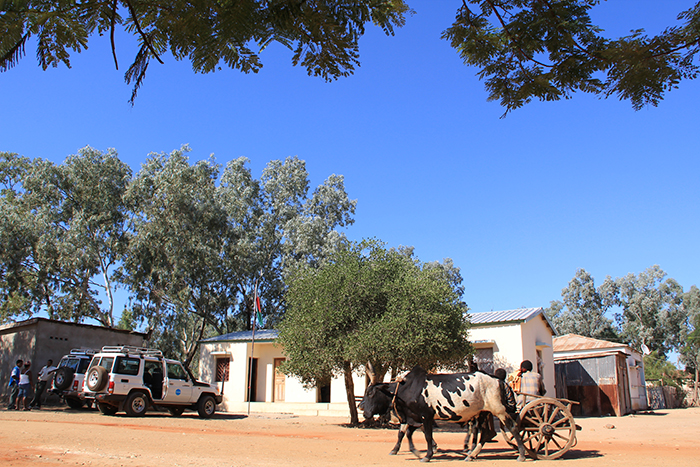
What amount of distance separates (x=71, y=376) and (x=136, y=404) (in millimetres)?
3078

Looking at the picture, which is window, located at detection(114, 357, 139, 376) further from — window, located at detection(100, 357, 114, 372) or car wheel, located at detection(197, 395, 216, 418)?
car wheel, located at detection(197, 395, 216, 418)

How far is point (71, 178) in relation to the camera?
108ft

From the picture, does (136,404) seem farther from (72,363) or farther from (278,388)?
(278,388)

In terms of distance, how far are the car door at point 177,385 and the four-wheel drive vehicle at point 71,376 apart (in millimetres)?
2878

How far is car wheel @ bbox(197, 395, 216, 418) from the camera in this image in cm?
1870

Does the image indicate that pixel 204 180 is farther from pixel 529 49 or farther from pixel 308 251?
pixel 529 49

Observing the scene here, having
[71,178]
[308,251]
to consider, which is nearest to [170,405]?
[308,251]

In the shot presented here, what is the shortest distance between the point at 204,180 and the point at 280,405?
17908mm

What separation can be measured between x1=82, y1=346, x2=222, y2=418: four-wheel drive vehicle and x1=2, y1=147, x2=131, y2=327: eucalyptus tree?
1657 cm

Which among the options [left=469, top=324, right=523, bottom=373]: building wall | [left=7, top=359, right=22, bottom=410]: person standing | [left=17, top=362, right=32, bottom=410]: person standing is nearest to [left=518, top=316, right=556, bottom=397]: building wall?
[left=469, top=324, right=523, bottom=373]: building wall

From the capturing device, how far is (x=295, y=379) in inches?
1028

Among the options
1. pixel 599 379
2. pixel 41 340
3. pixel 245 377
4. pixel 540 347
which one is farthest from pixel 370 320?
pixel 599 379

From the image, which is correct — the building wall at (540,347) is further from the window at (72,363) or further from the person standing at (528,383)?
the window at (72,363)

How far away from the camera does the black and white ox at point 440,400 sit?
7.82 m
